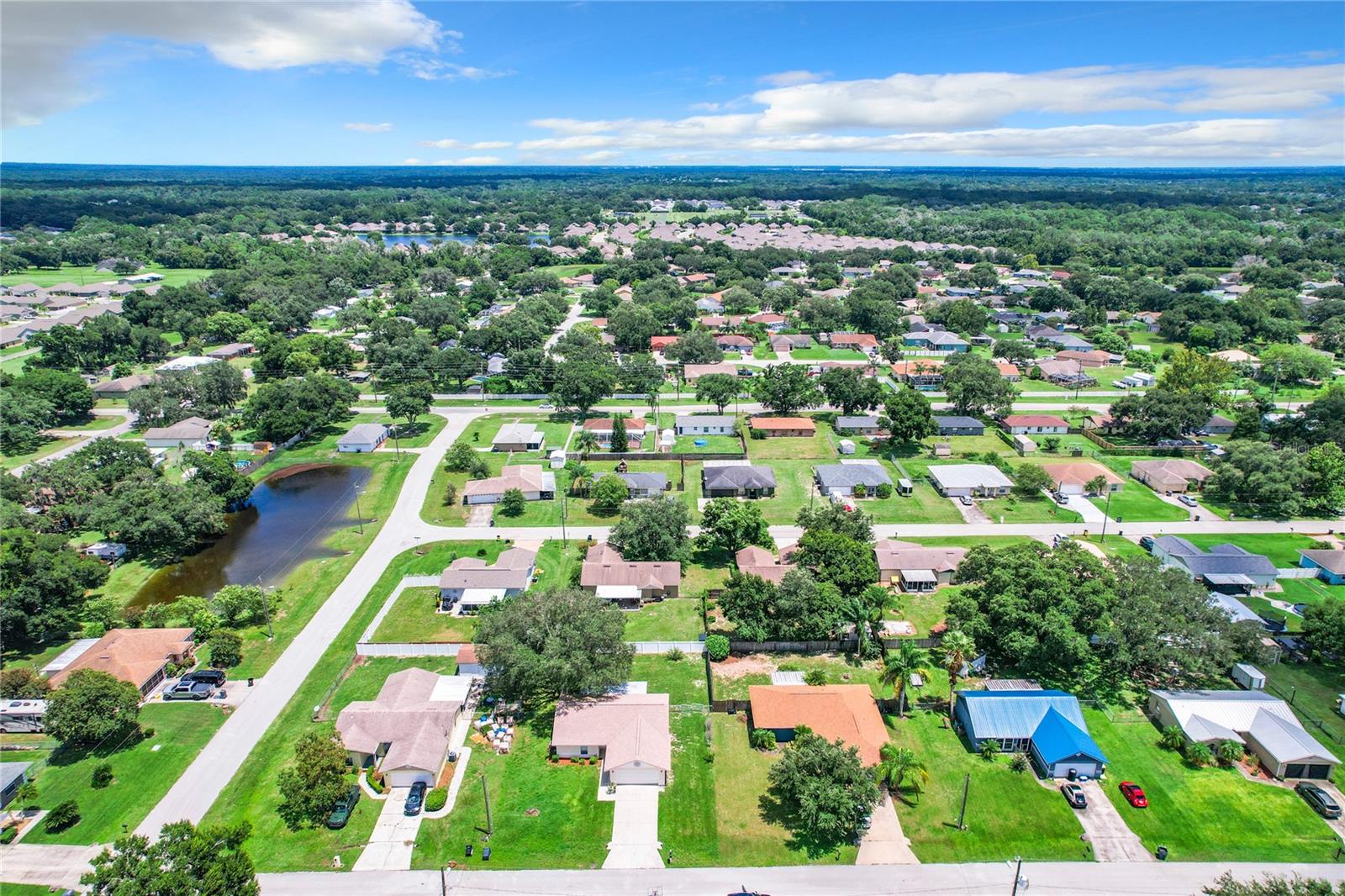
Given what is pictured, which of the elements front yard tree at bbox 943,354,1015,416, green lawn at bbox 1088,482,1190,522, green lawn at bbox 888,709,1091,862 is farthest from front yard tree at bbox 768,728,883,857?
front yard tree at bbox 943,354,1015,416

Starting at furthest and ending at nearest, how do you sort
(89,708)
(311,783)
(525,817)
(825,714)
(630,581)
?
(630,581) < (825,714) < (89,708) < (525,817) < (311,783)

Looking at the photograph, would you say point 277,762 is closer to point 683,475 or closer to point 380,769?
point 380,769

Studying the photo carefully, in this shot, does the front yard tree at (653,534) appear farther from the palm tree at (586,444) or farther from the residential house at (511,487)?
the palm tree at (586,444)

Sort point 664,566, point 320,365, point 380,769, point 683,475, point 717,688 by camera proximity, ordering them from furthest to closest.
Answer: point 320,365 < point 683,475 < point 664,566 < point 717,688 < point 380,769

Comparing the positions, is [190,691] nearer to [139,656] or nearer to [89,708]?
[139,656]

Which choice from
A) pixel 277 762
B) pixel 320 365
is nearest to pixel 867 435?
pixel 277 762

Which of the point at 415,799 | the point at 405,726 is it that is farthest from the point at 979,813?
the point at 405,726

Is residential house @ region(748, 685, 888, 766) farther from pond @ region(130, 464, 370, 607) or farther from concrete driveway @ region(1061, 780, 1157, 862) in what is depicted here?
pond @ region(130, 464, 370, 607)
